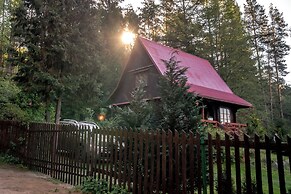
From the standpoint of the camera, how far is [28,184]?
6.66 metres

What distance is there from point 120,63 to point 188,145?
86.9 feet

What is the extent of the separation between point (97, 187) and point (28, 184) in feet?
7.24

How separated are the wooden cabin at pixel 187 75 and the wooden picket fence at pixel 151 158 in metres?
9.97

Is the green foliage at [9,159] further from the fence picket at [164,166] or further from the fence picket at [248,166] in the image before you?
the fence picket at [248,166]

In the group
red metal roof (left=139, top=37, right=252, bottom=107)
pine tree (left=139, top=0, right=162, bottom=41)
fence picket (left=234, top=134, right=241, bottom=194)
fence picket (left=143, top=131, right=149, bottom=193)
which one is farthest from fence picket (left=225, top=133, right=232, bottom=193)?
pine tree (left=139, top=0, right=162, bottom=41)

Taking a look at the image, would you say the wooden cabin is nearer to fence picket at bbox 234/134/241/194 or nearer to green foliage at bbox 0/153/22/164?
green foliage at bbox 0/153/22/164

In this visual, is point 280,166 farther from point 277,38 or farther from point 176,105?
point 277,38

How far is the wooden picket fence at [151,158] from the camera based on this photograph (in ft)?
12.7

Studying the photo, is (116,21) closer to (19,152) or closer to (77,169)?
(19,152)

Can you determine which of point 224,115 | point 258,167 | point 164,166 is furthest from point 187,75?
point 258,167

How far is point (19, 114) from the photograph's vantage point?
11891mm

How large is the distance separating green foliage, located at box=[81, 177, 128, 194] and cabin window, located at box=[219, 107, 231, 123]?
15.7 meters

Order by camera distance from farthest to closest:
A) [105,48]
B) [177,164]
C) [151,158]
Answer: [105,48] < [151,158] < [177,164]

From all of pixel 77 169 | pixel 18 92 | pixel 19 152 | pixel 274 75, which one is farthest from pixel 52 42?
pixel 274 75
